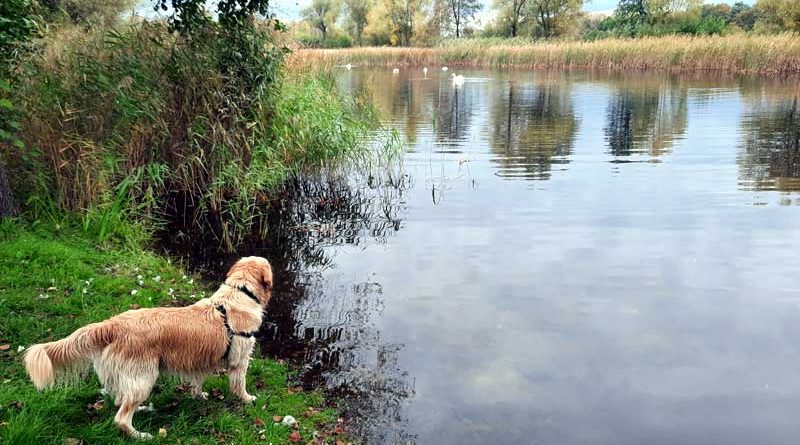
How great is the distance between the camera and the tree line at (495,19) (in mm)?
68438

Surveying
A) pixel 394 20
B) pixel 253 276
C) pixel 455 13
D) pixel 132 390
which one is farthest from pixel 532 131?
pixel 455 13

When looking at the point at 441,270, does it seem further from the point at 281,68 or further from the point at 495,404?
the point at 281,68

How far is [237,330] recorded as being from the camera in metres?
4.89

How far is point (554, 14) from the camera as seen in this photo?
261ft

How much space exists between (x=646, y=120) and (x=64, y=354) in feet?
72.9

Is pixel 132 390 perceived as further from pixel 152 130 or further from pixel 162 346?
pixel 152 130

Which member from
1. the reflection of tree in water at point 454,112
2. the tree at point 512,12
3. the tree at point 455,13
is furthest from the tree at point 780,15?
the tree at point 455,13

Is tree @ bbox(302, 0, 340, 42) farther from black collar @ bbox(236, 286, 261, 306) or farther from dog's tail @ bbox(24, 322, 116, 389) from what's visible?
dog's tail @ bbox(24, 322, 116, 389)

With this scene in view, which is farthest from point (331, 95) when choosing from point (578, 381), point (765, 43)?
point (765, 43)

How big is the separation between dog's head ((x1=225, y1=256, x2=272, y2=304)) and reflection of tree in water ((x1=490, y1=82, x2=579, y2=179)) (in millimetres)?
10548

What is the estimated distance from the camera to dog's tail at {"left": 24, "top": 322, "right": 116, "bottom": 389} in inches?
157

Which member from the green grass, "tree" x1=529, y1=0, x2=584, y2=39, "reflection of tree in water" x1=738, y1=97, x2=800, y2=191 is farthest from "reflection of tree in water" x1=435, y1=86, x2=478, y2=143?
"tree" x1=529, y1=0, x2=584, y2=39

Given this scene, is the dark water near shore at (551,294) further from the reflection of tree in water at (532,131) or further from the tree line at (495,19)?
the tree line at (495,19)

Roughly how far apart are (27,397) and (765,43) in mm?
42358
